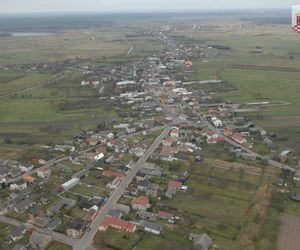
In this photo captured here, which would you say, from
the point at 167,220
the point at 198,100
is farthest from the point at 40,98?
the point at 167,220

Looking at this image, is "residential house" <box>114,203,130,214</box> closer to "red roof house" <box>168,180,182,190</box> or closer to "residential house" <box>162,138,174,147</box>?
"red roof house" <box>168,180,182,190</box>

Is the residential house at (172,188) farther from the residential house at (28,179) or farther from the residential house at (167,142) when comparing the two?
the residential house at (28,179)

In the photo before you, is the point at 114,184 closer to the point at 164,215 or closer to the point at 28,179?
the point at 164,215

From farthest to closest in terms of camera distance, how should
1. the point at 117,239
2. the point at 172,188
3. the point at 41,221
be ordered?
the point at 172,188
the point at 41,221
the point at 117,239

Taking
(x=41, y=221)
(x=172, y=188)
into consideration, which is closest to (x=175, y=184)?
(x=172, y=188)

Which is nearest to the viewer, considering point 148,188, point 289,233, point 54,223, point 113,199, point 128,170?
point 289,233

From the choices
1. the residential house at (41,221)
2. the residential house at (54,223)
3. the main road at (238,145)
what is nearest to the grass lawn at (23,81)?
the main road at (238,145)
